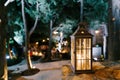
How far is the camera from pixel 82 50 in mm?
11016

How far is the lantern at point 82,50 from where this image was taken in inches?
432

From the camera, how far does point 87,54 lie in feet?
36.2

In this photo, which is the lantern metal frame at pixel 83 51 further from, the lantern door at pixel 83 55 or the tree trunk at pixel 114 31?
the tree trunk at pixel 114 31

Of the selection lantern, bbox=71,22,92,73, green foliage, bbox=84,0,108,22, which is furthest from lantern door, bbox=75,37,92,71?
green foliage, bbox=84,0,108,22

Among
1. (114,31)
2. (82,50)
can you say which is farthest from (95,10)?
(82,50)

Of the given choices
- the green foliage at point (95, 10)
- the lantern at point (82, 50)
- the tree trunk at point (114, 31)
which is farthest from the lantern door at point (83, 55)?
the green foliage at point (95, 10)

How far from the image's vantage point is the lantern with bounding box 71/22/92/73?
1096 centimetres

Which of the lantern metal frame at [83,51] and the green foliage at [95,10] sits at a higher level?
the green foliage at [95,10]

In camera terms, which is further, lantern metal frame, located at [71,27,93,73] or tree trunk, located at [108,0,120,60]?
tree trunk, located at [108,0,120,60]

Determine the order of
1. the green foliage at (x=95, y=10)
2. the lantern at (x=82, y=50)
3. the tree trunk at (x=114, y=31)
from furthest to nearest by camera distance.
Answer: the green foliage at (x=95, y=10) → the tree trunk at (x=114, y=31) → the lantern at (x=82, y=50)

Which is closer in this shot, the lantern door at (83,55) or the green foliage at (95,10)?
the lantern door at (83,55)

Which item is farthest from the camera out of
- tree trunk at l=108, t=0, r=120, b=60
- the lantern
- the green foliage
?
the green foliage

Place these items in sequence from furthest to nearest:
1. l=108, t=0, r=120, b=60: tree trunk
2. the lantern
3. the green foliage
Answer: the green foliage
l=108, t=0, r=120, b=60: tree trunk
the lantern

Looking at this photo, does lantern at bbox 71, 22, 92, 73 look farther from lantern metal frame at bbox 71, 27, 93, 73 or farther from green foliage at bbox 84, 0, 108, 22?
green foliage at bbox 84, 0, 108, 22
